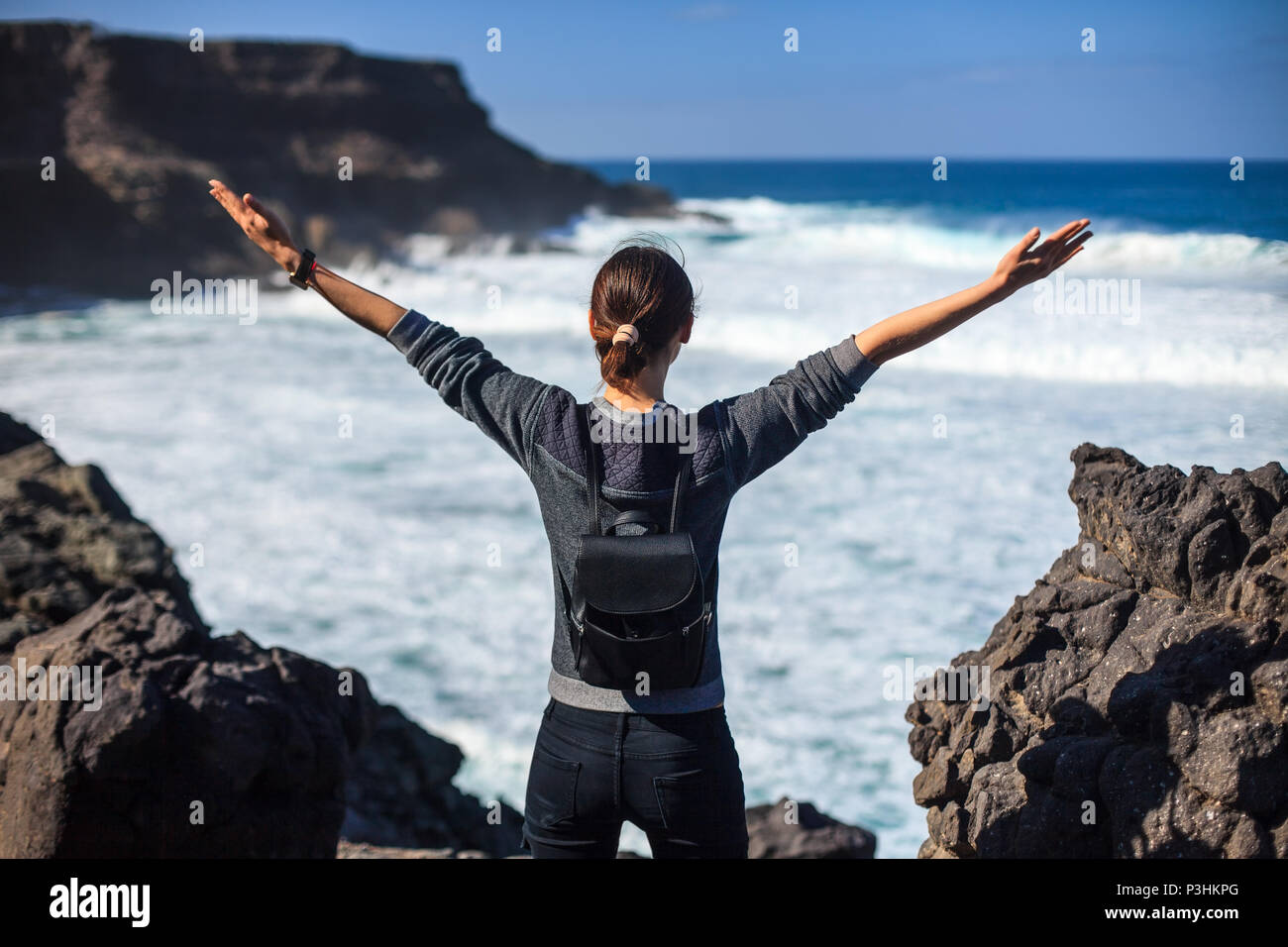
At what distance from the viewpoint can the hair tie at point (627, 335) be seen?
1.90m

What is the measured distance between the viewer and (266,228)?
2.19 metres

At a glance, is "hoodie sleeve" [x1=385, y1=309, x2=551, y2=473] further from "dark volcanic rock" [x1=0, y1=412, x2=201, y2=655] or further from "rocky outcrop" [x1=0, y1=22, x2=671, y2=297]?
"rocky outcrop" [x1=0, y1=22, x2=671, y2=297]

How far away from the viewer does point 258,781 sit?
329 cm

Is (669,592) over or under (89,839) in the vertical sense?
over

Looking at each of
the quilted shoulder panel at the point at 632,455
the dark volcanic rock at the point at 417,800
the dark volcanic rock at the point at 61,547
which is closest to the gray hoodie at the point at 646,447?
the quilted shoulder panel at the point at 632,455

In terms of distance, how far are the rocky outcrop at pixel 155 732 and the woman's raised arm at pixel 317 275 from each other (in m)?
1.53

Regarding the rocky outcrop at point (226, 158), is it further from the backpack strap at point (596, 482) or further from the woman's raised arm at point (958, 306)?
the woman's raised arm at point (958, 306)

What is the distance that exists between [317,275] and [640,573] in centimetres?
92

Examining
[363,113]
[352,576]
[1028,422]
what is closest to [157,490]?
[352,576]

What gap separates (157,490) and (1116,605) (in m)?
9.51

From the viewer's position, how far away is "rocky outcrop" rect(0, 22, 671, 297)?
30859 millimetres

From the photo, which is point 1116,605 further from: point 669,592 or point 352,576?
point 352,576

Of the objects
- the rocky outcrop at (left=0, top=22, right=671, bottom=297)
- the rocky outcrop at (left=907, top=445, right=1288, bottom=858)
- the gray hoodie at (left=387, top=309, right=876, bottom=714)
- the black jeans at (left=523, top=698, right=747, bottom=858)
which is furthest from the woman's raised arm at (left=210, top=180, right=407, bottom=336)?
the rocky outcrop at (left=0, top=22, right=671, bottom=297)

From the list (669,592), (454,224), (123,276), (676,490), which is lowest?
(669,592)
